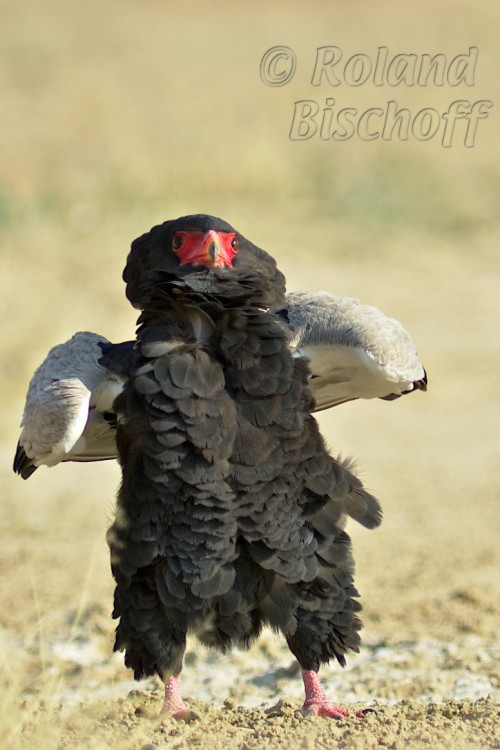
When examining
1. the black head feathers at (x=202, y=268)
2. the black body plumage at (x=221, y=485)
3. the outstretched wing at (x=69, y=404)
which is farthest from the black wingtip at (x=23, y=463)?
the black head feathers at (x=202, y=268)

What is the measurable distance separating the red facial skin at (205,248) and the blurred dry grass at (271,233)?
1.17 m

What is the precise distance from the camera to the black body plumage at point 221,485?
4055mm

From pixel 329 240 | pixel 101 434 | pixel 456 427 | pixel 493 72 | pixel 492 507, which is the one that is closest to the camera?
pixel 101 434

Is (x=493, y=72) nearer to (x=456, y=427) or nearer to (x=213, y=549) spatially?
(x=456, y=427)

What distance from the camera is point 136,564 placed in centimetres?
416

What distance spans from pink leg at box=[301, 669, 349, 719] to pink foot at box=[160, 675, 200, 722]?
44cm

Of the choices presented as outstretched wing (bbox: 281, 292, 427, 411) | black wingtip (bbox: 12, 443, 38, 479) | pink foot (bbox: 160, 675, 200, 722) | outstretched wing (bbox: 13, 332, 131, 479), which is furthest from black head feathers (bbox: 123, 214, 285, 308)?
pink foot (bbox: 160, 675, 200, 722)

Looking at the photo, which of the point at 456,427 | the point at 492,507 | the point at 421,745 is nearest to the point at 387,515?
the point at 492,507

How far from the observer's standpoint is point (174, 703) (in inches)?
174

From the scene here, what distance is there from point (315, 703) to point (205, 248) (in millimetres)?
1764

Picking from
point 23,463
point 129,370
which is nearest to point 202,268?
point 129,370

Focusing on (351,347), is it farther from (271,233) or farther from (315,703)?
(271,233)

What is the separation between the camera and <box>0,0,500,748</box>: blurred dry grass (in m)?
6.82

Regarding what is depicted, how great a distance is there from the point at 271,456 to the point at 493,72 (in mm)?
16473
